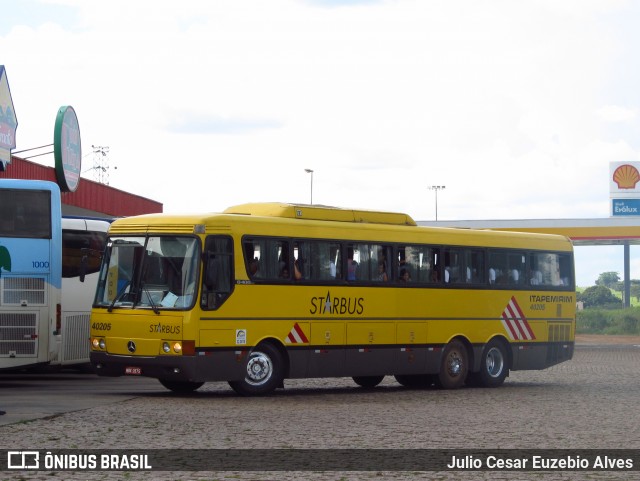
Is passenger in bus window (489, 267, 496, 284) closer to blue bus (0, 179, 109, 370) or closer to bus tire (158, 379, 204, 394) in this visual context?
bus tire (158, 379, 204, 394)

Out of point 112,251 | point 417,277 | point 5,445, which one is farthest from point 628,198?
point 5,445

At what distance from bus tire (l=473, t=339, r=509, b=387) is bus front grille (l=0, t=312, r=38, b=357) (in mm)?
8655

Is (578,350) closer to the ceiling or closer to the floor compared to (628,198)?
closer to the floor

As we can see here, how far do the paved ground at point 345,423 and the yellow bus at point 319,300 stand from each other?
643 mm

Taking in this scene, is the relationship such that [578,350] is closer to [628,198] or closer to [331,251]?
[331,251]

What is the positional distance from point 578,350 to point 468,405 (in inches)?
1104

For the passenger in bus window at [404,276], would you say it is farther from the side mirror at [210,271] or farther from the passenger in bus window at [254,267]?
the side mirror at [210,271]

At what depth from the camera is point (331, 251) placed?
22.8 m

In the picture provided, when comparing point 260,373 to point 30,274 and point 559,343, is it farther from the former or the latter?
point 559,343

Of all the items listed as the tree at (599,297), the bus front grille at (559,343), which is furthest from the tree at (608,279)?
the bus front grille at (559,343)

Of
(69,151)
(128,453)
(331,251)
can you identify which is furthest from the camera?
(69,151)

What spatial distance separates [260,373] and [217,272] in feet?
6.21

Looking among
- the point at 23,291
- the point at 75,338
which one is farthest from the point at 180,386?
the point at 75,338

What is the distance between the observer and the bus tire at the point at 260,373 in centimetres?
2107
